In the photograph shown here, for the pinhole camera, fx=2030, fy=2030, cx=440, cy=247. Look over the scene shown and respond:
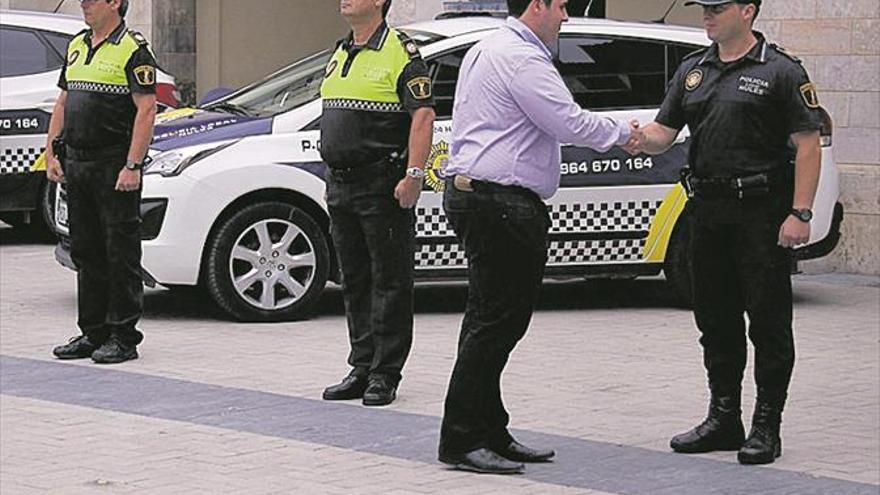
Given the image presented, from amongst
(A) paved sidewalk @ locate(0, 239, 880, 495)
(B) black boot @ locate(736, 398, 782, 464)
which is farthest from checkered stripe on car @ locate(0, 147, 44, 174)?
(B) black boot @ locate(736, 398, 782, 464)

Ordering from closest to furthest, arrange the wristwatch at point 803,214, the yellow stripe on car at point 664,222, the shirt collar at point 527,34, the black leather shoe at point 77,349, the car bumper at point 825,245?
1. the shirt collar at point 527,34
2. the wristwatch at point 803,214
3. the black leather shoe at point 77,349
4. the yellow stripe on car at point 664,222
5. the car bumper at point 825,245

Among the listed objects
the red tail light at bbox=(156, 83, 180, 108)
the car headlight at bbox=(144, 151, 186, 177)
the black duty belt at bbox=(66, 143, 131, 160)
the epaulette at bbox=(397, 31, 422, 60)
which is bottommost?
the car headlight at bbox=(144, 151, 186, 177)

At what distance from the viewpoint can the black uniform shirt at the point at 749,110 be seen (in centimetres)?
761

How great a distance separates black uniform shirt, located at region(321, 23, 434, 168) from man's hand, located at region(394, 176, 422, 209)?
214mm

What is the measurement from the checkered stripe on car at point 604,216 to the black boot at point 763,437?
386 cm

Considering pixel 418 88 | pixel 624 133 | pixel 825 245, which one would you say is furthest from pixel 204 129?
pixel 624 133

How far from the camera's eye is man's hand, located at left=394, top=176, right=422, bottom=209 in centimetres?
876

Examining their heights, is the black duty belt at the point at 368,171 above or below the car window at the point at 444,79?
below

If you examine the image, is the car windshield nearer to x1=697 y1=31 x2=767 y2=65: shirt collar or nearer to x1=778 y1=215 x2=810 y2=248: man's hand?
x1=697 y1=31 x2=767 y2=65: shirt collar

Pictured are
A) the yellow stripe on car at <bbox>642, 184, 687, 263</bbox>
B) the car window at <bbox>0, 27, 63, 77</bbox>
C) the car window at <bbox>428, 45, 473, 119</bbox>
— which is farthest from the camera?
the car window at <bbox>0, 27, 63, 77</bbox>

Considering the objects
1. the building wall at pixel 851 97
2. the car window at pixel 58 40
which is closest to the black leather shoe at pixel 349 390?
the building wall at pixel 851 97

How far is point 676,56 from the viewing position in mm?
12023

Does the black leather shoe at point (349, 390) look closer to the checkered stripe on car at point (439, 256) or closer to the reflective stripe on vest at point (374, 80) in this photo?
the reflective stripe on vest at point (374, 80)

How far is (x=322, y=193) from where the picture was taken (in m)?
11.4
